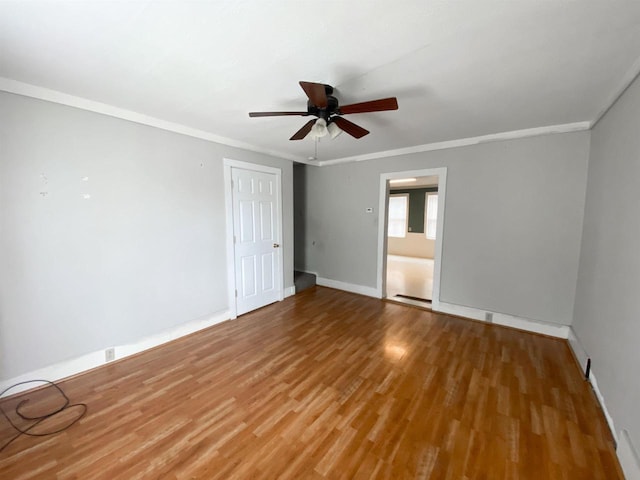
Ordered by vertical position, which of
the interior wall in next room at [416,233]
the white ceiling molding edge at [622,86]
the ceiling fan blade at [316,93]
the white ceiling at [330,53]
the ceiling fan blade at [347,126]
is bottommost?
the interior wall in next room at [416,233]

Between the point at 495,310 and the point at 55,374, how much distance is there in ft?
15.7

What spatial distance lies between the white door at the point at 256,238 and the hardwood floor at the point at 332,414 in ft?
2.91

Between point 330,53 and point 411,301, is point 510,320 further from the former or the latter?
point 330,53

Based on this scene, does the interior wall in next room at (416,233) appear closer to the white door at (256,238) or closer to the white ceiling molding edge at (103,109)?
the white door at (256,238)

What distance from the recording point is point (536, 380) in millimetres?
2252

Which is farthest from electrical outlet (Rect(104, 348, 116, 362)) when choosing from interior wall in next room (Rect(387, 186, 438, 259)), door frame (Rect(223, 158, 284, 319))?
interior wall in next room (Rect(387, 186, 438, 259))

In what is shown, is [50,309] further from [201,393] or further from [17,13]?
[17,13]

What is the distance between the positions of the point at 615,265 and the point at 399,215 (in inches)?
267

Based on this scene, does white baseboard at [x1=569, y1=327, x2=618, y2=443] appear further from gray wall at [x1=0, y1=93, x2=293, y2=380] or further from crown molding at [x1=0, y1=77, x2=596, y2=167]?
gray wall at [x1=0, y1=93, x2=293, y2=380]

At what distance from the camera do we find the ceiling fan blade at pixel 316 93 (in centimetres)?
157

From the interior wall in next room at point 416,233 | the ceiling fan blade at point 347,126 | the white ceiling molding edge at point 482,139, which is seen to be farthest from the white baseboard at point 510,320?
the interior wall in next room at point 416,233

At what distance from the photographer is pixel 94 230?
2.35 m

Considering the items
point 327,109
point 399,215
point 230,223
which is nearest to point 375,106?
point 327,109

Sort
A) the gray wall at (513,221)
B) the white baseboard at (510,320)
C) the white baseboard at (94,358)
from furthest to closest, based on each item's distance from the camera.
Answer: the white baseboard at (510,320)
the gray wall at (513,221)
the white baseboard at (94,358)
